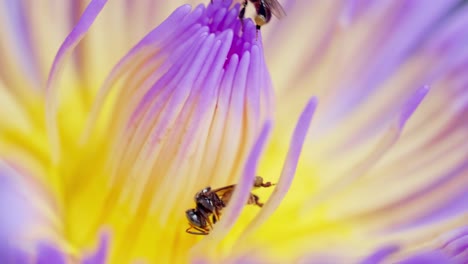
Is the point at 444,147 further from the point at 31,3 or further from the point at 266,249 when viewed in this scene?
the point at 31,3

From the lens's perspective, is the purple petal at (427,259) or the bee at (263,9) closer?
the purple petal at (427,259)

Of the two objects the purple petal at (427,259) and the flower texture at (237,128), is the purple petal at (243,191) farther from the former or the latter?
the purple petal at (427,259)

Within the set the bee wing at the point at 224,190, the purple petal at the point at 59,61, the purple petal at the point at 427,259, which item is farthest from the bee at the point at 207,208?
the purple petal at the point at 427,259

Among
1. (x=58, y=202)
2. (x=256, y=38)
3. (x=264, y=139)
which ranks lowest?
(x=264, y=139)

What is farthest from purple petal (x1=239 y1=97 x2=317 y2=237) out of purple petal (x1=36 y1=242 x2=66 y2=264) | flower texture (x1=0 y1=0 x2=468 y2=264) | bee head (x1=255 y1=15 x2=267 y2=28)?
purple petal (x1=36 y1=242 x2=66 y2=264)

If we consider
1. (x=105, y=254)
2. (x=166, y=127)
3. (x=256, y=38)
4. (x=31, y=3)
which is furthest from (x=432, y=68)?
(x=105, y=254)

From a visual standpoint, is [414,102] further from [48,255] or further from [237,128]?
[48,255]
